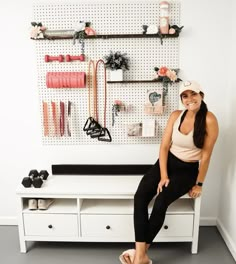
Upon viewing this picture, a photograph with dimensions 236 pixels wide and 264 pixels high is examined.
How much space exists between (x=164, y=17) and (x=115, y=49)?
47 cm

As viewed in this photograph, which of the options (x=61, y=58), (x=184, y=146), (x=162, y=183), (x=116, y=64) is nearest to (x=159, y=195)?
(x=162, y=183)

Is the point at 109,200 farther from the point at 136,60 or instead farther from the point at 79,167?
the point at 136,60

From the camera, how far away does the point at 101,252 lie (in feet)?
7.68

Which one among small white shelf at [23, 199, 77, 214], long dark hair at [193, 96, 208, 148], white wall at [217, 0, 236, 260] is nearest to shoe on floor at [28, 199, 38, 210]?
small white shelf at [23, 199, 77, 214]

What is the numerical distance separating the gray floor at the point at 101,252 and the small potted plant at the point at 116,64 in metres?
1.43

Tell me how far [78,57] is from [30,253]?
1667 mm

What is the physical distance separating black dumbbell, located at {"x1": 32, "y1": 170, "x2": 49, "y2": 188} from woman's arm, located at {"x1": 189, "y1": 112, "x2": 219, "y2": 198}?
1.18 meters

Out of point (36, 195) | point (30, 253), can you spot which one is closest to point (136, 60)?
point (36, 195)

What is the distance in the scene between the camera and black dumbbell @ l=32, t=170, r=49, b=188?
2260 millimetres

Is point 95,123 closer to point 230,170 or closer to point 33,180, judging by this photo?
point 33,180

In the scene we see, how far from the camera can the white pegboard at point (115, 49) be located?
7.69ft

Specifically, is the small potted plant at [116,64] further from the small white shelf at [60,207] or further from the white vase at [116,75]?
Answer: the small white shelf at [60,207]

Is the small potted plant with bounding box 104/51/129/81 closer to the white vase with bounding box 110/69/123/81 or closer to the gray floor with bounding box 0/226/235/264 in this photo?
the white vase with bounding box 110/69/123/81

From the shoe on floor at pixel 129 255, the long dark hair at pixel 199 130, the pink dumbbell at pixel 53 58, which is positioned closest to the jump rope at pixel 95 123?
the pink dumbbell at pixel 53 58
